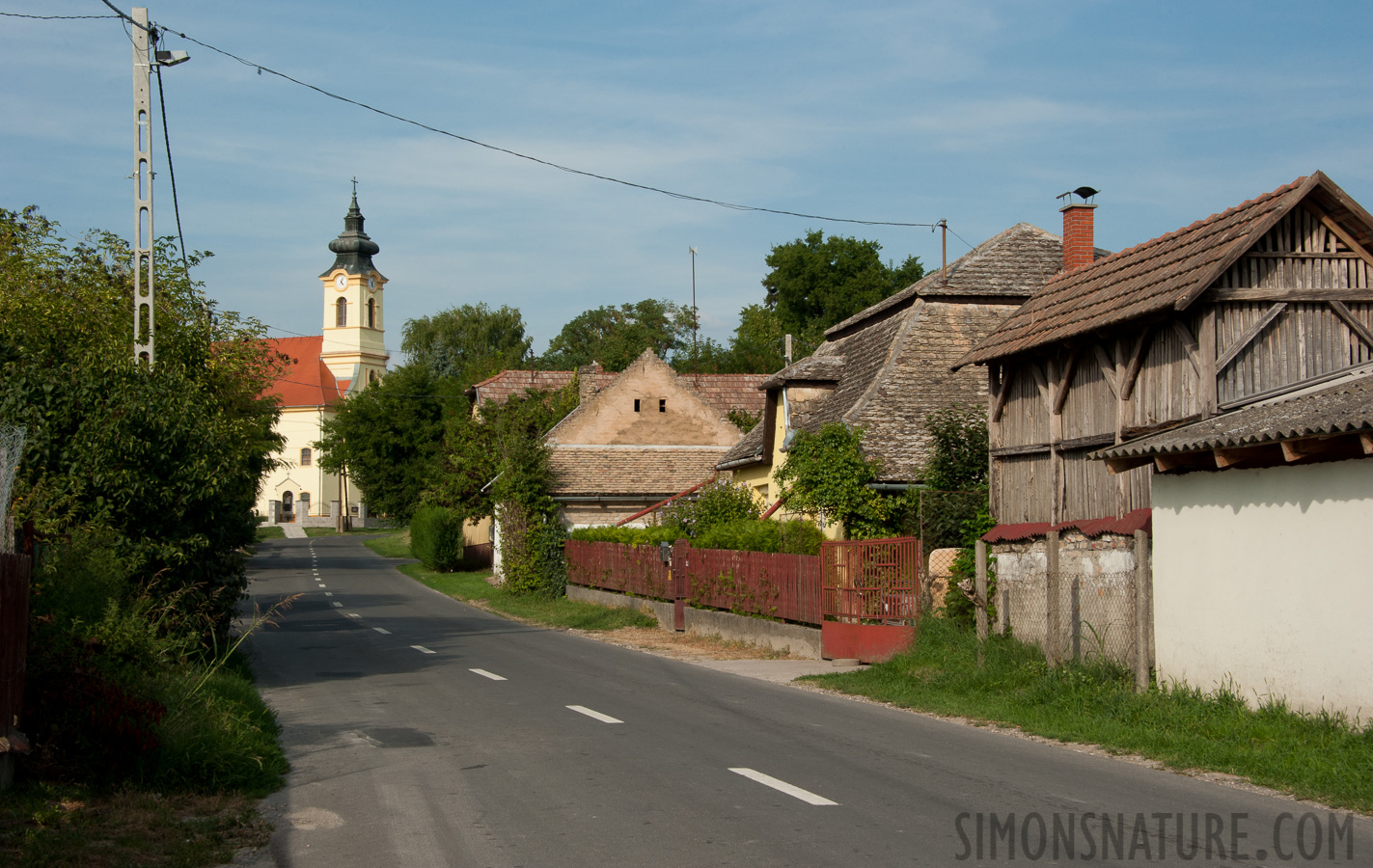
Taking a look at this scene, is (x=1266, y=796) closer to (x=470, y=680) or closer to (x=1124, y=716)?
(x=1124, y=716)

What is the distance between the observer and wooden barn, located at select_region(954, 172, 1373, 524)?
1307 cm

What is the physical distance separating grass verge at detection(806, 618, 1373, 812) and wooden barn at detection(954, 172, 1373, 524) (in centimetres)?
232

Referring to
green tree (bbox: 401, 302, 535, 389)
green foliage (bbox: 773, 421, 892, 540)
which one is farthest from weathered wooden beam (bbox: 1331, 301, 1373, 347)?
green tree (bbox: 401, 302, 535, 389)

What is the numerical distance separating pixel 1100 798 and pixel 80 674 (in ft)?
23.0

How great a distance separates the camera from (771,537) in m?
22.0

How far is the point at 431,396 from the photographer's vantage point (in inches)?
2908

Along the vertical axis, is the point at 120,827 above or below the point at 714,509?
below

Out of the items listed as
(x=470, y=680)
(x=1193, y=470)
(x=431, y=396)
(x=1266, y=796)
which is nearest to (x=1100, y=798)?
(x=1266, y=796)

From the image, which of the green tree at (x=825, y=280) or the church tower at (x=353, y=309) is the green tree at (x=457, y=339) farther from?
the green tree at (x=825, y=280)

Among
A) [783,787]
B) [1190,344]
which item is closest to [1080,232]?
[1190,344]

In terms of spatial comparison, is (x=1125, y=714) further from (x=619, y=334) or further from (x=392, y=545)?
(x=619, y=334)

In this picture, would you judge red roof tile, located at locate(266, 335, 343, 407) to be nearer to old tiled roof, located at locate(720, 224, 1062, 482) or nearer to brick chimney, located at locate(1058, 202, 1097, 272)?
old tiled roof, located at locate(720, 224, 1062, 482)

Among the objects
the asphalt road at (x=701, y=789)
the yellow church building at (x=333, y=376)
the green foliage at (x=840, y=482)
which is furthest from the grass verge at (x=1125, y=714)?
the yellow church building at (x=333, y=376)

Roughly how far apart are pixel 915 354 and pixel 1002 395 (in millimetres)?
6901
